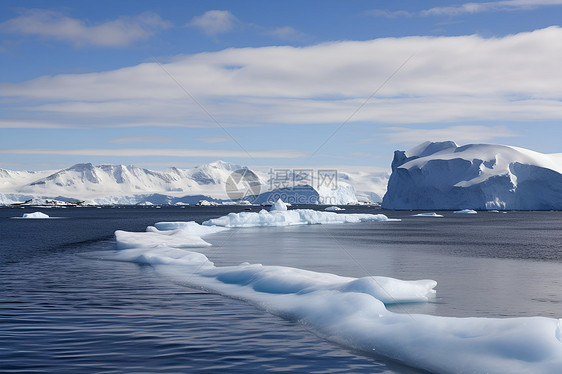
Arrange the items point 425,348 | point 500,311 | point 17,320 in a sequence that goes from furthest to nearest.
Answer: point 500,311, point 17,320, point 425,348

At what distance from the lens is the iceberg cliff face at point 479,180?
4798 inches

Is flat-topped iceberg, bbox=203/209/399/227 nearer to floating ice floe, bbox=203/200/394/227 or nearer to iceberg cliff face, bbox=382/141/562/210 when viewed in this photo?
floating ice floe, bbox=203/200/394/227

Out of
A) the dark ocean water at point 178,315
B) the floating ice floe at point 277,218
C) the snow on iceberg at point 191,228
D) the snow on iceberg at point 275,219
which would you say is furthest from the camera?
the floating ice floe at point 277,218

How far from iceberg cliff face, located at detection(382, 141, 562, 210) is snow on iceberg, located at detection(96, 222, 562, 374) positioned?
11357 cm

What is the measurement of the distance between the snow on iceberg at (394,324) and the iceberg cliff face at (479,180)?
113568mm

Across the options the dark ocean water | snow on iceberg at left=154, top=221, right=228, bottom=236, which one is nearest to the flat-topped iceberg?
snow on iceberg at left=154, top=221, right=228, bottom=236

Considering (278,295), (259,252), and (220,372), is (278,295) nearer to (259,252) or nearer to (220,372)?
(220,372)

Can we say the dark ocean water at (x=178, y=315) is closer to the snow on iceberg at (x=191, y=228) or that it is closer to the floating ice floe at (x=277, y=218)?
the snow on iceberg at (x=191, y=228)

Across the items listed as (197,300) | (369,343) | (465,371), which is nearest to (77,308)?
(197,300)

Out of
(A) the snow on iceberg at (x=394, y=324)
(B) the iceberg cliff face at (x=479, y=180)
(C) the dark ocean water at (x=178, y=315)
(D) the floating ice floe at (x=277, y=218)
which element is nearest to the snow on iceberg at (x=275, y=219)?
(D) the floating ice floe at (x=277, y=218)

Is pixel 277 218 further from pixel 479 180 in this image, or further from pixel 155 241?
pixel 479 180

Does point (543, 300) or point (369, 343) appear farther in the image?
point (543, 300)

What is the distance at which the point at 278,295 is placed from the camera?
50.5 ft

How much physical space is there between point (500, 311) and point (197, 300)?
7.93 metres
